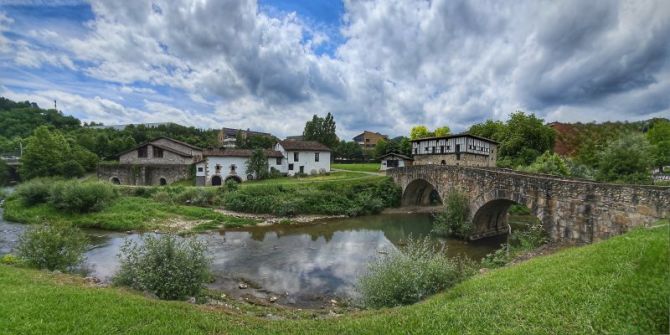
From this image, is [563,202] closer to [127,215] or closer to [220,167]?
[127,215]

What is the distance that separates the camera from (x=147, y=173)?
4138 centimetres

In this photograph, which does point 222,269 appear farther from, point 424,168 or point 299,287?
point 424,168

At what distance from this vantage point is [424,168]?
31.4 metres

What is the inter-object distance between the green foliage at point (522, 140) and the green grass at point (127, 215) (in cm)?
4454

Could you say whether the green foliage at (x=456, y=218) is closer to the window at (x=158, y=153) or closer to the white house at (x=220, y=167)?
the white house at (x=220, y=167)

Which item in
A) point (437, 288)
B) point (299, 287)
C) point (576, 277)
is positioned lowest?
point (299, 287)

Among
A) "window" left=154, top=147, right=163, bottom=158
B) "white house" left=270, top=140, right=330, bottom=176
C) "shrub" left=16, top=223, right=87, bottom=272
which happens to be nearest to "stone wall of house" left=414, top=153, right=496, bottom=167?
"white house" left=270, top=140, right=330, bottom=176

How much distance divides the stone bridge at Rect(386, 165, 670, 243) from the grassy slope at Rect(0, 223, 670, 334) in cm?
656

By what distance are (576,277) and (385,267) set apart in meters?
4.85

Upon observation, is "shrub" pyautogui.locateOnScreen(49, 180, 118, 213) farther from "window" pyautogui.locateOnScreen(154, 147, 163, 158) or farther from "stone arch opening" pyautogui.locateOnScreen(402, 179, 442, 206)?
"stone arch opening" pyautogui.locateOnScreen(402, 179, 442, 206)

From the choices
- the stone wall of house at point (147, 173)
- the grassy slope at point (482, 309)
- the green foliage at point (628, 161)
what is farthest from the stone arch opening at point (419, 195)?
the stone wall of house at point (147, 173)

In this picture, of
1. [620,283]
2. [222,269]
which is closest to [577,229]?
[620,283]

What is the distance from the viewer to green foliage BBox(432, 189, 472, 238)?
22.5 metres

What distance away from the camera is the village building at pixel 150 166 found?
135ft
